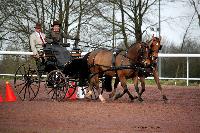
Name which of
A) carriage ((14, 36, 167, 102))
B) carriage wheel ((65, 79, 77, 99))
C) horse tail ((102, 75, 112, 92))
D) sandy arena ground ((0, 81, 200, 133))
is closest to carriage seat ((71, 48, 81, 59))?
carriage ((14, 36, 167, 102))

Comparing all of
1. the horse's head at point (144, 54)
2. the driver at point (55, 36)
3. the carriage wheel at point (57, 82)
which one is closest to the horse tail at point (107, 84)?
the carriage wheel at point (57, 82)

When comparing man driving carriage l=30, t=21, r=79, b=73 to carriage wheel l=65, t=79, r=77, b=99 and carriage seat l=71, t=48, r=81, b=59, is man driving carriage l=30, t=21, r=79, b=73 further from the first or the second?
carriage wheel l=65, t=79, r=77, b=99

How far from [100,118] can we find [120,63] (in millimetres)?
4718

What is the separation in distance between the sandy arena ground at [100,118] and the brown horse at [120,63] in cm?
98

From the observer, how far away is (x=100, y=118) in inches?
469

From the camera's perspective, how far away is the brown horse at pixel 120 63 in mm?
16266

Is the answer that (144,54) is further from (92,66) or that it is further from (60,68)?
(60,68)

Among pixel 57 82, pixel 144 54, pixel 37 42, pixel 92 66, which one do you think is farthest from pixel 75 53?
pixel 144 54

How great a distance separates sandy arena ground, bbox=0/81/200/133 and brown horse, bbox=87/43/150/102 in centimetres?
98

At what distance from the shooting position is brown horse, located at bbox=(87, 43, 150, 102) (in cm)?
1627

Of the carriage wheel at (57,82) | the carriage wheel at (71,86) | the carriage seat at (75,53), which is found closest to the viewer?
the carriage wheel at (57,82)

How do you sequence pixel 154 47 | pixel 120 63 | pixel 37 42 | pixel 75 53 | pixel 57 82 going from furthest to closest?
pixel 37 42 < pixel 75 53 < pixel 57 82 < pixel 120 63 < pixel 154 47

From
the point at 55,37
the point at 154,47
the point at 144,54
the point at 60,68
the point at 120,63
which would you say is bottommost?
the point at 60,68

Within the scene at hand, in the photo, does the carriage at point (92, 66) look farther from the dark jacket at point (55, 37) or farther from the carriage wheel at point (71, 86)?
the dark jacket at point (55, 37)
